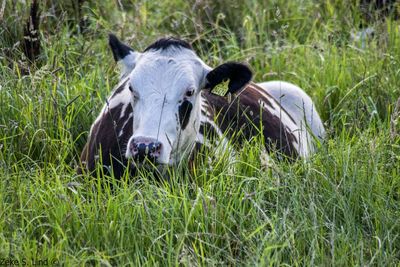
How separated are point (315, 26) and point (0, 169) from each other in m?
4.19

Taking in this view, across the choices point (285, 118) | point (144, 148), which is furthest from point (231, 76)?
point (285, 118)

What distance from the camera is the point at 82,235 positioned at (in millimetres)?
4523

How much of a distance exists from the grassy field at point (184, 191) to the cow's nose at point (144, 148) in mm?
118

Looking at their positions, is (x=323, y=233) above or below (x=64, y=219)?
below

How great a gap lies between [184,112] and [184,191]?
68 centimetres

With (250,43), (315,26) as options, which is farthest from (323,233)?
(315,26)

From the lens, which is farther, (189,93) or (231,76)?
(231,76)

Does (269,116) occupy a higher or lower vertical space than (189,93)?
lower

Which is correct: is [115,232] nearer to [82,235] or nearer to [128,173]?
[82,235]

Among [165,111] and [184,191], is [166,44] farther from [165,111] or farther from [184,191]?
[184,191]

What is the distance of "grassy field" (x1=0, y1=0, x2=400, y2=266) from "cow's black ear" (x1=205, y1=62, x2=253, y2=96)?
383 mm

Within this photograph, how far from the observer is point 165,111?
17.1ft

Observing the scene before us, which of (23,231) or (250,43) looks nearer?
(23,231)

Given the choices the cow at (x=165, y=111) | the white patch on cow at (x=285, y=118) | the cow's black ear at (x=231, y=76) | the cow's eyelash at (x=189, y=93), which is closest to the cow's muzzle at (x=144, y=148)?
the cow at (x=165, y=111)
